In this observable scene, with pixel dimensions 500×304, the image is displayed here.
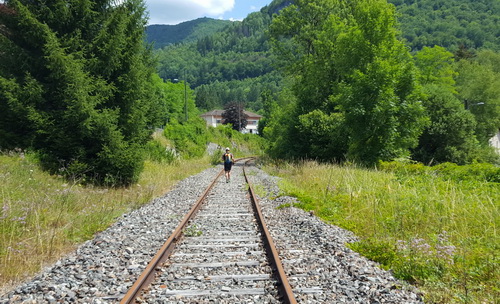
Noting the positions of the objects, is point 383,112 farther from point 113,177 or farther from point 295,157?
point 113,177

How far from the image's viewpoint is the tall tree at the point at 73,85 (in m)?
11.2

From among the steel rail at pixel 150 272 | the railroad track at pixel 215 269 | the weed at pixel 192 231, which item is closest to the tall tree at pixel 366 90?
the railroad track at pixel 215 269

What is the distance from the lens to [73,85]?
11016 millimetres

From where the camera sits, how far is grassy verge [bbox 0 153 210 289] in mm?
5445

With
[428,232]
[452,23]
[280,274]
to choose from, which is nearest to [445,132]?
[428,232]

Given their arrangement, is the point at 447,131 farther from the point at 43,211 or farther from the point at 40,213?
the point at 40,213

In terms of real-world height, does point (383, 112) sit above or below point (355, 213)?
above

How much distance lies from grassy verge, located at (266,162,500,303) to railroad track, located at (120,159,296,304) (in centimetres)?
173

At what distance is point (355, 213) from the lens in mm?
8469

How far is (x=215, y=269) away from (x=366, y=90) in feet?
59.6

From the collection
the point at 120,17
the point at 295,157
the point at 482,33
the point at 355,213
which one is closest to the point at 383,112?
the point at 295,157

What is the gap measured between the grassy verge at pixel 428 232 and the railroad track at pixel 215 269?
1726mm

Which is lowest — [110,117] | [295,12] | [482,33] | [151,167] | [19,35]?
[151,167]

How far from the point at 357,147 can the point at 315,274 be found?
1832 cm
